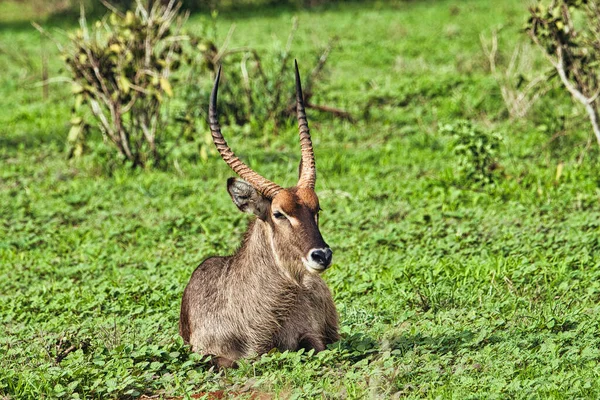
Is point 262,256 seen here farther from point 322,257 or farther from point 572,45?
point 572,45

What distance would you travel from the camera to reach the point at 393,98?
1187 cm

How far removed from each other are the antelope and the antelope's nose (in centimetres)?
21

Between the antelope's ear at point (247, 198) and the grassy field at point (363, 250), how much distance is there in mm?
837

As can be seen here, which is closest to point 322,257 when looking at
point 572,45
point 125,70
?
point 572,45

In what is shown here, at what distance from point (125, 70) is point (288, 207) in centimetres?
507

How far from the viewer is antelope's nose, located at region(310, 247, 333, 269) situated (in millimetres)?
4715

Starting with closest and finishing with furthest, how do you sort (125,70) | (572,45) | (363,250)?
1. (363,250)
2. (572,45)
3. (125,70)

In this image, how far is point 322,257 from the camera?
4.72 metres

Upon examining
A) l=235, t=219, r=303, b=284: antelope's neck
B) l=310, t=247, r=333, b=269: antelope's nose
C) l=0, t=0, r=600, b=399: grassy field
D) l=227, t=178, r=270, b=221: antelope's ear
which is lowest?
l=0, t=0, r=600, b=399: grassy field

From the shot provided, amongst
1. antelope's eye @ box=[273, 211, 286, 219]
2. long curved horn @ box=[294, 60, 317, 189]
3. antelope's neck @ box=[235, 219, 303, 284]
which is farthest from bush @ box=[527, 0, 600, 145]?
antelope's eye @ box=[273, 211, 286, 219]

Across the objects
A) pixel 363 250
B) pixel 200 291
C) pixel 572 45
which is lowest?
pixel 363 250

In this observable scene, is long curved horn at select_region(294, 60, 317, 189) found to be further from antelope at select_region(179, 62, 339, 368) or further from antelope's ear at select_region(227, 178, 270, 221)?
antelope's ear at select_region(227, 178, 270, 221)

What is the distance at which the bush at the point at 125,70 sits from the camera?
9.42 m

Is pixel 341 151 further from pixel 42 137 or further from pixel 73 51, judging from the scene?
pixel 42 137
